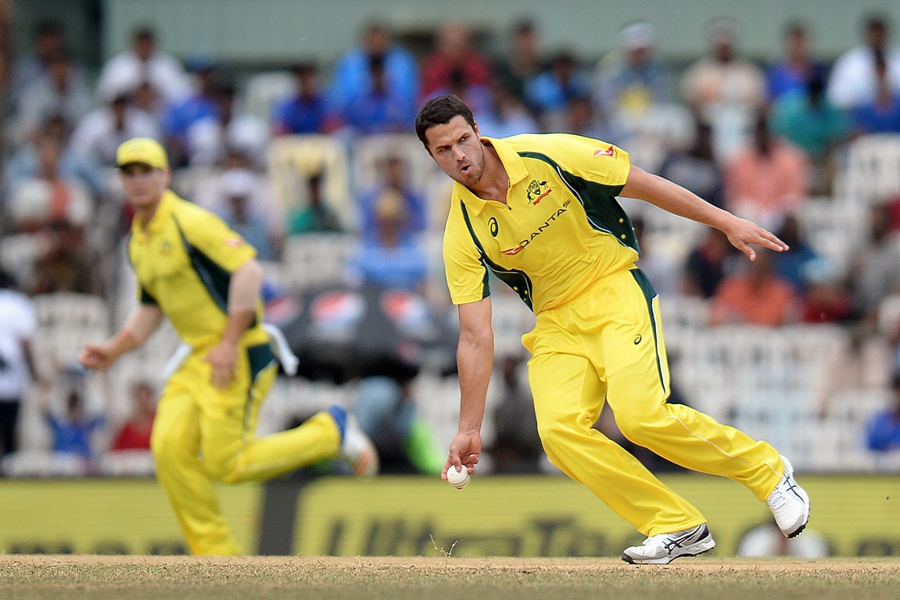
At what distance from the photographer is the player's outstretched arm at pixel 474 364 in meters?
6.44

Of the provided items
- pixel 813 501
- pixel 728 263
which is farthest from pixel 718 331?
pixel 813 501

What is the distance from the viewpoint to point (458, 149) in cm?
629

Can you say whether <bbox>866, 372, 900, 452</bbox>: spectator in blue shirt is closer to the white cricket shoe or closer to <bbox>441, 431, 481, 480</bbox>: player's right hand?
the white cricket shoe

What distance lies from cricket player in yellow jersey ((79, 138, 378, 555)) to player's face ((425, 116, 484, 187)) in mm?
2332

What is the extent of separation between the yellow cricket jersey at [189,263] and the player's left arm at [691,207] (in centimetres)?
280

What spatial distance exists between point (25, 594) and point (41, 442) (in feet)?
22.4

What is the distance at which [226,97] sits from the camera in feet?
47.7

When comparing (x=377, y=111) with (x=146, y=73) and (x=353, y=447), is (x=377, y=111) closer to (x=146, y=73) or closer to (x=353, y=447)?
(x=146, y=73)

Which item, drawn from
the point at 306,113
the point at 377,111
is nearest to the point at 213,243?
the point at 377,111

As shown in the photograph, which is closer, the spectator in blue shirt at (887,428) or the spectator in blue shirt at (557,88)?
the spectator in blue shirt at (887,428)

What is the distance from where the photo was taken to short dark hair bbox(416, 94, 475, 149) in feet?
20.5

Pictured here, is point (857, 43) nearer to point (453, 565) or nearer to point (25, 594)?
point (453, 565)

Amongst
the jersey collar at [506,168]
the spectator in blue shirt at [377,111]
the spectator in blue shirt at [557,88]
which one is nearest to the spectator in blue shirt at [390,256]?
the spectator in blue shirt at [377,111]

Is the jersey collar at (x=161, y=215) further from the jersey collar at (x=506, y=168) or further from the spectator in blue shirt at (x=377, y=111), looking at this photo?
the spectator in blue shirt at (x=377, y=111)
